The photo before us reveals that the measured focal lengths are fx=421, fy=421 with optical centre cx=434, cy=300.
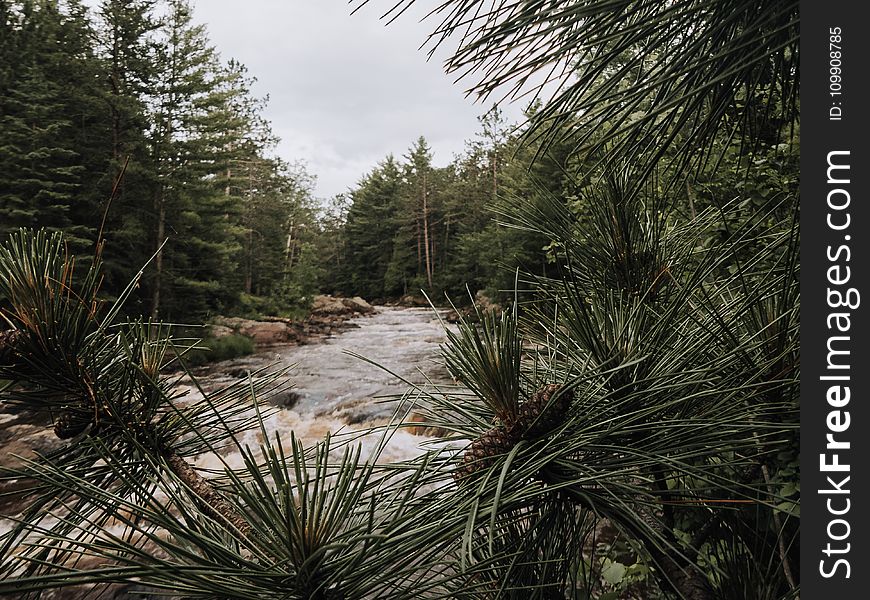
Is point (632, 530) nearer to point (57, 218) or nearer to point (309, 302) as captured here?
point (57, 218)

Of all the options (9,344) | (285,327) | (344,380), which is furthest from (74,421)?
(285,327)

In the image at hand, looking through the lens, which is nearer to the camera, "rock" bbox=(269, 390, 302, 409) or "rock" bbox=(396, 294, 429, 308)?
"rock" bbox=(269, 390, 302, 409)

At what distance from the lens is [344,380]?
1012 centimetres

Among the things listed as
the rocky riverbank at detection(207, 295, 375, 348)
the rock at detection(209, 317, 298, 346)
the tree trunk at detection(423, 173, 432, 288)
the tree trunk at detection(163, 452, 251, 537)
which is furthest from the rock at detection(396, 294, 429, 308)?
the tree trunk at detection(163, 452, 251, 537)

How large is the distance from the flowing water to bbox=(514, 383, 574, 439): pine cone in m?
2.81

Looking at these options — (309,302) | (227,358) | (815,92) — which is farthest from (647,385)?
(309,302)

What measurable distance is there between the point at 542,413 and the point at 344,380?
9.98 m

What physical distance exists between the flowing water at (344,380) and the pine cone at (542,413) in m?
2.81

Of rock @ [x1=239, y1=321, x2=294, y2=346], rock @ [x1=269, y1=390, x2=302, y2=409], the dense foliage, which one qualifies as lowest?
rock @ [x1=269, y1=390, x2=302, y2=409]

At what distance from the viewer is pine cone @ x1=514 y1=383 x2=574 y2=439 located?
59 cm

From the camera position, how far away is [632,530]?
0.63 metres

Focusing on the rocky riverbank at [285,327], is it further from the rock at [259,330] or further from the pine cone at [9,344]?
the pine cone at [9,344]

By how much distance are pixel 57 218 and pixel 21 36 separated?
538 cm

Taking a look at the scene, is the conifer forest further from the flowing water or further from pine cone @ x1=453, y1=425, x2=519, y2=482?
the flowing water
